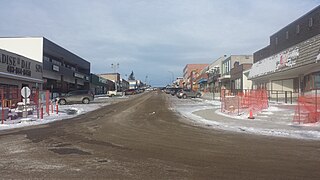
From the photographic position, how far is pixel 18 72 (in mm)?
44469

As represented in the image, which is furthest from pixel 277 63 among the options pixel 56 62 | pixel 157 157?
pixel 56 62

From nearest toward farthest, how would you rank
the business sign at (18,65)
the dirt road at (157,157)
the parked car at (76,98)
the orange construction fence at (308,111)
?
the dirt road at (157,157)
the orange construction fence at (308,111)
the business sign at (18,65)
the parked car at (76,98)

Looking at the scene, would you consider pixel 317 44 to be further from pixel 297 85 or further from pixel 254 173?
pixel 254 173

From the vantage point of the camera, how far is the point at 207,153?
10352 mm

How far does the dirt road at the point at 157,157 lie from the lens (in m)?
7.80

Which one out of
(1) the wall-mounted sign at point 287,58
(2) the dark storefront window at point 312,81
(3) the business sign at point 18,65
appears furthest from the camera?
(3) the business sign at point 18,65

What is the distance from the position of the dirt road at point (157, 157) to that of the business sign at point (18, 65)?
2863 centimetres

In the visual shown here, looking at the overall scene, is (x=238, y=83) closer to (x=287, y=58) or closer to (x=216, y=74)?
(x=216, y=74)

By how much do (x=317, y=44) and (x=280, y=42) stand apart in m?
16.4

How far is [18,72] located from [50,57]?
1848 cm

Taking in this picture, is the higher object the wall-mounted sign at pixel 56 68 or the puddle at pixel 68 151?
the wall-mounted sign at pixel 56 68

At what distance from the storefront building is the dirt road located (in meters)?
25.8

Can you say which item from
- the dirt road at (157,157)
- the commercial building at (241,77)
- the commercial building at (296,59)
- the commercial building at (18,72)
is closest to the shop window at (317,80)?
the commercial building at (296,59)

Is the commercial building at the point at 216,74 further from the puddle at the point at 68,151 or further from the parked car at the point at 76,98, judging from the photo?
the puddle at the point at 68,151
